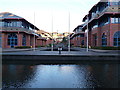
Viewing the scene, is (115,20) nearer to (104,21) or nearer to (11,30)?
(104,21)

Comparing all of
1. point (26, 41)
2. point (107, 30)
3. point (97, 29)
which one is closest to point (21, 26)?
point (26, 41)

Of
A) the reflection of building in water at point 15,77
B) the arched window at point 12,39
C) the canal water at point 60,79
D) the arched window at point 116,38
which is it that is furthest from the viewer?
the arched window at point 12,39

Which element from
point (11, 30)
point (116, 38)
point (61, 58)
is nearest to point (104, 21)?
point (116, 38)

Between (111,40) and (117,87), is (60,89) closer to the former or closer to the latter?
(117,87)

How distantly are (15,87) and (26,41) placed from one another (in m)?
35.7

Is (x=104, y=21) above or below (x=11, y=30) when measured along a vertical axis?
above

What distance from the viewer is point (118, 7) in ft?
77.8

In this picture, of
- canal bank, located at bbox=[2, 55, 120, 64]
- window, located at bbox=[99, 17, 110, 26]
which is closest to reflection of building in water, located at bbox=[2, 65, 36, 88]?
canal bank, located at bbox=[2, 55, 120, 64]

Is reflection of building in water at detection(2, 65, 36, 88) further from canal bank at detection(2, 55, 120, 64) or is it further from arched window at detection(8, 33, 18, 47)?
arched window at detection(8, 33, 18, 47)

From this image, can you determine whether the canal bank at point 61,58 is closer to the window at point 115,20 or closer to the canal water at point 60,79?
the canal water at point 60,79

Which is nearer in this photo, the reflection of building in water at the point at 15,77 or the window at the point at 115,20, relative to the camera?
the reflection of building in water at the point at 15,77

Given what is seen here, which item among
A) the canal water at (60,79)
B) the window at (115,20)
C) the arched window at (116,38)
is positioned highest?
the window at (115,20)

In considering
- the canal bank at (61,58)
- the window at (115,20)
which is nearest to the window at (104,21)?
the window at (115,20)

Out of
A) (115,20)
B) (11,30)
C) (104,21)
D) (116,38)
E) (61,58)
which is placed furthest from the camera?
(11,30)
